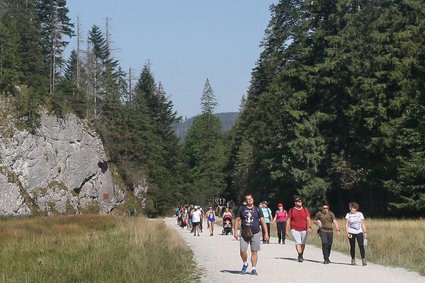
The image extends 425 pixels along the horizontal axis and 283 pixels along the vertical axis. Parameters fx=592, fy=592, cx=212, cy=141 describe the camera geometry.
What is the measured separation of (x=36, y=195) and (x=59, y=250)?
39870 millimetres

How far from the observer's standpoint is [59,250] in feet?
64.8

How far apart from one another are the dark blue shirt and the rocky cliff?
42.0 m

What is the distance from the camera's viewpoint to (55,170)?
61.6m

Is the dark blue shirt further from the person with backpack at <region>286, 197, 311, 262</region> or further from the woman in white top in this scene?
the woman in white top

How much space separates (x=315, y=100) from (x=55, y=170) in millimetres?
27695

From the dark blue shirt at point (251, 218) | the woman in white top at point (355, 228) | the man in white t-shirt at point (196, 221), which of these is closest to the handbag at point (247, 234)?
the dark blue shirt at point (251, 218)

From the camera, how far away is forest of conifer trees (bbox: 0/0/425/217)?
43.6m

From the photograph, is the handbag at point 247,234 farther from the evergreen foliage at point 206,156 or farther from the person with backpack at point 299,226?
the evergreen foliage at point 206,156

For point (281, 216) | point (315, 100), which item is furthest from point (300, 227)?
point (315, 100)

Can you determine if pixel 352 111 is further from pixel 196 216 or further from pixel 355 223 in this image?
pixel 355 223

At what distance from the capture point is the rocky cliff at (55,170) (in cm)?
5534

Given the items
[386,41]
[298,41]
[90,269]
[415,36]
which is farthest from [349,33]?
[90,269]

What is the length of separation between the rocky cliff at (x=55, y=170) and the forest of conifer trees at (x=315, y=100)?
2.07 meters

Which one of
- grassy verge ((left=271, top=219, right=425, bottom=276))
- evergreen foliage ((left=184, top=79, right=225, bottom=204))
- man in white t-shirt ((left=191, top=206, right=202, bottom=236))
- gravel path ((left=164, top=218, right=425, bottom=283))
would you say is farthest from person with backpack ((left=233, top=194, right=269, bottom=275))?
evergreen foliage ((left=184, top=79, right=225, bottom=204))
